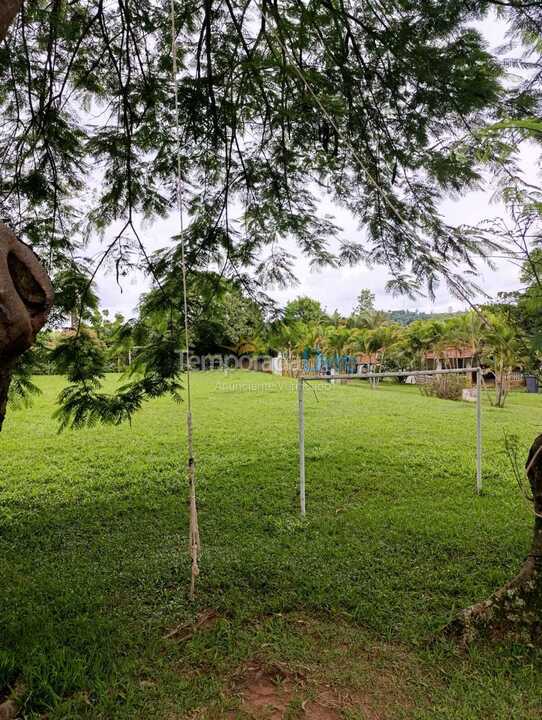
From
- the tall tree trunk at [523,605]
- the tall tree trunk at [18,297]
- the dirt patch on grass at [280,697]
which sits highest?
the tall tree trunk at [18,297]

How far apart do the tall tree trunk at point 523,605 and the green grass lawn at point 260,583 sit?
0.09 metres

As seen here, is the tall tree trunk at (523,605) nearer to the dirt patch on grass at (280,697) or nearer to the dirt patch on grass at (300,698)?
the dirt patch on grass at (300,698)

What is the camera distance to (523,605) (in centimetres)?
218

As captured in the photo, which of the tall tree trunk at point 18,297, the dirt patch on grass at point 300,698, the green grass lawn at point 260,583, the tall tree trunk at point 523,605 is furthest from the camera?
the tall tree trunk at point 523,605

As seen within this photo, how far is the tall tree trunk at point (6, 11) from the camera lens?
4.57 feet

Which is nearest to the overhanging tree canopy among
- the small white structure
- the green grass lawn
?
the green grass lawn

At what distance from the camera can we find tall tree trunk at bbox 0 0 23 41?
1392 millimetres

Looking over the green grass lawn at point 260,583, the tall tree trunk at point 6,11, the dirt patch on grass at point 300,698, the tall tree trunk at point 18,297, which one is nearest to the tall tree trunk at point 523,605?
the green grass lawn at point 260,583

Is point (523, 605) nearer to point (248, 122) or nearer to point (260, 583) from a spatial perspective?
point (260, 583)

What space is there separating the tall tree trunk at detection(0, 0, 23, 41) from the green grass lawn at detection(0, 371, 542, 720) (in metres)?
2.46

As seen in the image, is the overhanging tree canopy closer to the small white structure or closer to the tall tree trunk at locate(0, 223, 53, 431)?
the tall tree trunk at locate(0, 223, 53, 431)

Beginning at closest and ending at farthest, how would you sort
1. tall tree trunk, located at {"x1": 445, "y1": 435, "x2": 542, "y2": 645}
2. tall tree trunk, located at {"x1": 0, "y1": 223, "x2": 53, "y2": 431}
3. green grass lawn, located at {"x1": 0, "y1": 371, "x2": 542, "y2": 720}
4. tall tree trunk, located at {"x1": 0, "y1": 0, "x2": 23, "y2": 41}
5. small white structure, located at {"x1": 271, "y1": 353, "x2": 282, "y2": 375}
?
tall tree trunk, located at {"x1": 0, "y1": 223, "x2": 53, "y2": 431}, tall tree trunk, located at {"x1": 0, "y1": 0, "x2": 23, "y2": 41}, green grass lawn, located at {"x1": 0, "y1": 371, "x2": 542, "y2": 720}, tall tree trunk, located at {"x1": 445, "y1": 435, "x2": 542, "y2": 645}, small white structure, located at {"x1": 271, "y1": 353, "x2": 282, "y2": 375}

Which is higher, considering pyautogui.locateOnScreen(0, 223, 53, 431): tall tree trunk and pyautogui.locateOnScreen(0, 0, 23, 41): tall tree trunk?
pyautogui.locateOnScreen(0, 0, 23, 41): tall tree trunk

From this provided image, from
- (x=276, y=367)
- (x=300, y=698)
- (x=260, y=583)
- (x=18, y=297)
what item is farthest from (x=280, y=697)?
(x=276, y=367)
